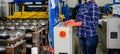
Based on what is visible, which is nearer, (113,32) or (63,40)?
(63,40)

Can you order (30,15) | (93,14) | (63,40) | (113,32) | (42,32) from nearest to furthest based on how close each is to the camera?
(42,32) < (63,40) < (93,14) < (113,32) < (30,15)

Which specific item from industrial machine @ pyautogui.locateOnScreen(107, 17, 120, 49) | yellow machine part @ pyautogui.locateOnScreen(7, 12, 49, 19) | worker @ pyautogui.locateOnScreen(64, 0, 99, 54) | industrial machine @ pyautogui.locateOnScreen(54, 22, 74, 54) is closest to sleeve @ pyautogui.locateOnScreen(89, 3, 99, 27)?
worker @ pyautogui.locateOnScreen(64, 0, 99, 54)

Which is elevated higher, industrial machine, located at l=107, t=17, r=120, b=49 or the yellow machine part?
the yellow machine part

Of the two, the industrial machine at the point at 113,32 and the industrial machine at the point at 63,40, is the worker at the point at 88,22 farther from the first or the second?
the industrial machine at the point at 113,32

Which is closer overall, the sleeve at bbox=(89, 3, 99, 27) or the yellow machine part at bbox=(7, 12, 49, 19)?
the sleeve at bbox=(89, 3, 99, 27)

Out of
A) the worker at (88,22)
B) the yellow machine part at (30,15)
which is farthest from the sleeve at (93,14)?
the yellow machine part at (30,15)

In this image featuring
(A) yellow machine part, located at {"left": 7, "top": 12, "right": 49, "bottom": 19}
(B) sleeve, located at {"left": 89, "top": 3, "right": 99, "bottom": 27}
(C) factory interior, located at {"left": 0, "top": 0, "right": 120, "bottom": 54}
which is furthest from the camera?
(A) yellow machine part, located at {"left": 7, "top": 12, "right": 49, "bottom": 19}

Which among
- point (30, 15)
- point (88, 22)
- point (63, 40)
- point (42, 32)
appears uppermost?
point (30, 15)

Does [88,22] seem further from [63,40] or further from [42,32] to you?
[42,32]

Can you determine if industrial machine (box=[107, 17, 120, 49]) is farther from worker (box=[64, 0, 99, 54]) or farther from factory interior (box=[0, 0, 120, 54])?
worker (box=[64, 0, 99, 54])

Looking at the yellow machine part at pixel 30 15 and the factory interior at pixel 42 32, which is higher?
the yellow machine part at pixel 30 15

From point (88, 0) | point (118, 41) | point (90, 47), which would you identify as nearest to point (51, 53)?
point (90, 47)

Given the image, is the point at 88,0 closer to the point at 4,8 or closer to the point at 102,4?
the point at 4,8

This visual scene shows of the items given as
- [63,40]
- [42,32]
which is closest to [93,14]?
[63,40]
